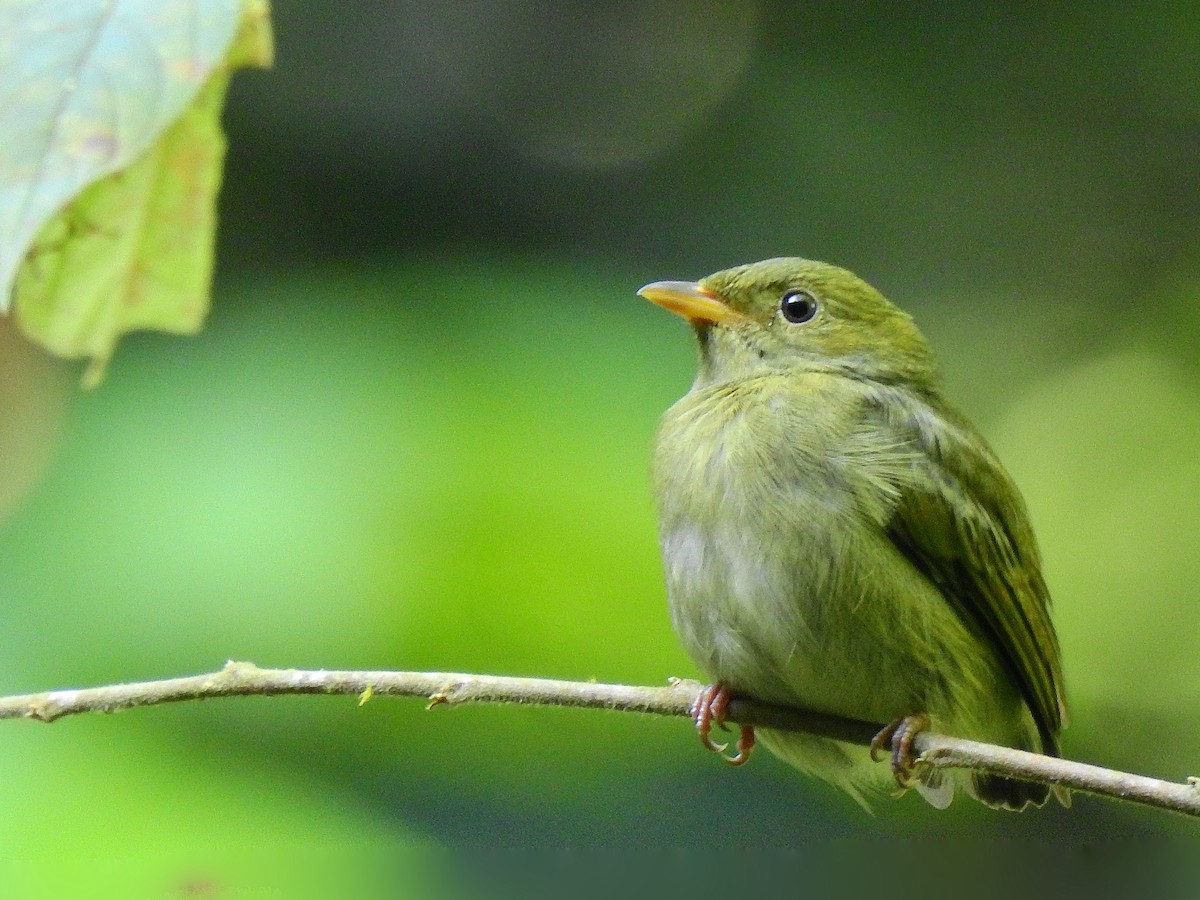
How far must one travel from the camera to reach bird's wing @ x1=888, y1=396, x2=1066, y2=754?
283 cm

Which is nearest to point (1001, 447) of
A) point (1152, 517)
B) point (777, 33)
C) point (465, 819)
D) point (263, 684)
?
point (1152, 517)

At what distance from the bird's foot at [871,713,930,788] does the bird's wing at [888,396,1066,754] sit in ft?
0.98

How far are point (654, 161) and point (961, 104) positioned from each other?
45.8 inches

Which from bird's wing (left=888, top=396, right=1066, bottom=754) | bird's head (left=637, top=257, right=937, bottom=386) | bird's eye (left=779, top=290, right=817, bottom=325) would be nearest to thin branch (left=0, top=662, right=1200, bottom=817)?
bird's wing (left=888, top=396, right=1066, bottom=754)

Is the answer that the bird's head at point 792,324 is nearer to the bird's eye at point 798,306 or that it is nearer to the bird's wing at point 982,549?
the bird's eye at point 798,306

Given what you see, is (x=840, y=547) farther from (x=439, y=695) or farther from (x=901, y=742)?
(x=439, y=695)

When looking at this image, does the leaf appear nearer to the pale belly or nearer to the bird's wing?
the pale belly

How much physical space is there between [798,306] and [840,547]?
2.60 feet

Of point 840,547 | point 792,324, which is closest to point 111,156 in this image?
point 840,547

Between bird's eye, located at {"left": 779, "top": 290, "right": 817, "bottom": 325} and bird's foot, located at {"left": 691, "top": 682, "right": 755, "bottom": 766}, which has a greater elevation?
bird's eye, located at {"left": 779, "top": 290, "right": 817, "bottom": 325}

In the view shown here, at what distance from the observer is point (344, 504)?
3.38 meters

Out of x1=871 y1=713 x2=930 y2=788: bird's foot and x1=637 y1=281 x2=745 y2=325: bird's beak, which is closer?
x1=871 y1=713 x2=930 y2=788: bird's foot

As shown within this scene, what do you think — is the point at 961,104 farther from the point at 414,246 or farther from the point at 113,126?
the point at 113,126

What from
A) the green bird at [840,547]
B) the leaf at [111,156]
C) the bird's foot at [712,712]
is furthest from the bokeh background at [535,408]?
the leaf at [111,156]
